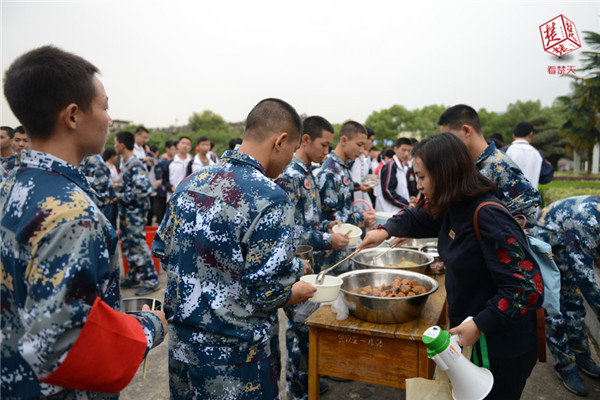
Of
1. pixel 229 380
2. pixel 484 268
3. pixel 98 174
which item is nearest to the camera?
pixel 229 380

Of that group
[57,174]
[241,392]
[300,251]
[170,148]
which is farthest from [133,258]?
[170,148]

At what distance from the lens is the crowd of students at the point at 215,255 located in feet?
3.55

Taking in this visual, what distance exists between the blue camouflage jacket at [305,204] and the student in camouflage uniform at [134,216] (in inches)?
138

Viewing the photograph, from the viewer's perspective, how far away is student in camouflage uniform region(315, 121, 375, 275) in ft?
12.8

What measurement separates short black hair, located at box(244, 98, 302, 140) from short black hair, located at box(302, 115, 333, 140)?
5.40 ft

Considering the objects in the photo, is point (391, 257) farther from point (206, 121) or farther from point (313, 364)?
point (206, 121)

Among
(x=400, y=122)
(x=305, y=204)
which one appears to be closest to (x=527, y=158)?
(x=305, y=204)

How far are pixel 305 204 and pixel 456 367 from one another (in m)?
1.91

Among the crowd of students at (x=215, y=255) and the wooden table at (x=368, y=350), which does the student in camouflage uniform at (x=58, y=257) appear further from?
the wooden table at (x=368, y=350)

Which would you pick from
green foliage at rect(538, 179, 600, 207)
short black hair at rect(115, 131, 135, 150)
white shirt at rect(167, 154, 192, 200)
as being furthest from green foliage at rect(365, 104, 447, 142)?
short black hair at rect(115, 131, 135, 150)

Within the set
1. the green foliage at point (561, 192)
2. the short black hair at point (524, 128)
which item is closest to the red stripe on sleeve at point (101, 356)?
the short black hair at point (524, 128)

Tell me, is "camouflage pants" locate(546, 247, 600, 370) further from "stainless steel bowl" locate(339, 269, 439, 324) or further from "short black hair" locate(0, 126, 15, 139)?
"short black hair" locate(0, 126, 15, 139)

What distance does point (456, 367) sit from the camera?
170 centimetres

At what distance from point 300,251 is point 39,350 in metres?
1.63
